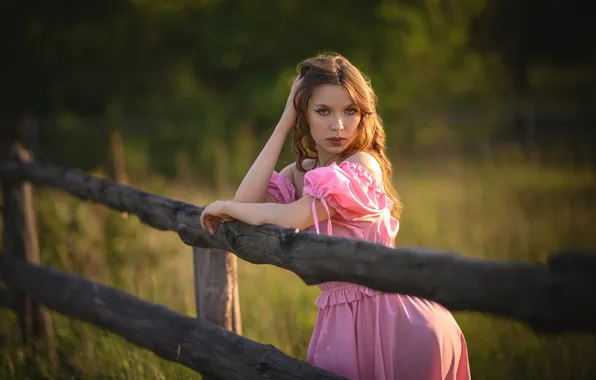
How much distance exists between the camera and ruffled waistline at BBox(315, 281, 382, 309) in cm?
249

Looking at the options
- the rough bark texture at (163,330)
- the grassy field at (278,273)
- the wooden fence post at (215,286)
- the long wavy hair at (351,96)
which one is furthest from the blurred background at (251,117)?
the long wavy hair at (351,96)

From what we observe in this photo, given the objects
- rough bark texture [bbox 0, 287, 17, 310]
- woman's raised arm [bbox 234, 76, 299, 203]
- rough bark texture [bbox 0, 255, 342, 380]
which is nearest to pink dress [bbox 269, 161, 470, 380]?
rough bark texture [bbox 0, 255, 342, 380]

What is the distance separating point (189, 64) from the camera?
2022 centimetres

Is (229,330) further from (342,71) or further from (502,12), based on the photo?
(502,12)

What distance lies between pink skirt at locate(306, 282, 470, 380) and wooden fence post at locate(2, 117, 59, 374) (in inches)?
110

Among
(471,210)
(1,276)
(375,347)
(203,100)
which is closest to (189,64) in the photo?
(203,100)

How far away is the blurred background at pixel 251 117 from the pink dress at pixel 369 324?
326 cm

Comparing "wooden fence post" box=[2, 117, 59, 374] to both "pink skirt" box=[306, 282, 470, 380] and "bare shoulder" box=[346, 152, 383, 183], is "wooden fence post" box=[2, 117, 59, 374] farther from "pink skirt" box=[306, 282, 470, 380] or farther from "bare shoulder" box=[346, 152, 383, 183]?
"bare shoulder" box=[346, 152, 383, 183]

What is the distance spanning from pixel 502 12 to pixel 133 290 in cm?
3106

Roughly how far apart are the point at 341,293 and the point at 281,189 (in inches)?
22.0

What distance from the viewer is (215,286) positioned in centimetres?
308

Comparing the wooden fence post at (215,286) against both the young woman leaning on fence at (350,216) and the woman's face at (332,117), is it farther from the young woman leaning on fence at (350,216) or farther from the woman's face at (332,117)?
the woman's face at (332,117)

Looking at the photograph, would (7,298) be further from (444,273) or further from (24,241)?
(444,273)

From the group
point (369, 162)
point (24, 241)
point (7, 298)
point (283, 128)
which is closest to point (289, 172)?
point (283, 128)
